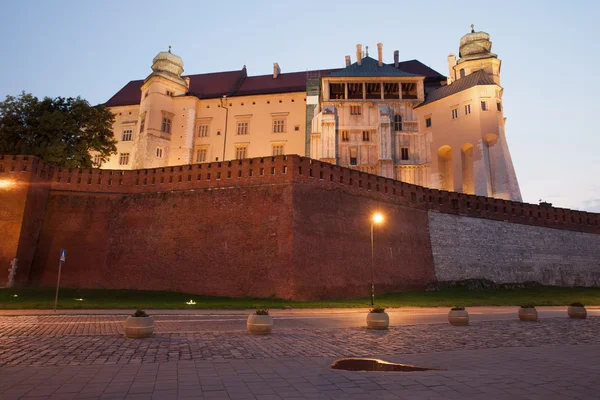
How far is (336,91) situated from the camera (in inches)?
2249

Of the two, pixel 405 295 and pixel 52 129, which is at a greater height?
pixel 52 129

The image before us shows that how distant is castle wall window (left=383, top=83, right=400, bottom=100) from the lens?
56.8 m

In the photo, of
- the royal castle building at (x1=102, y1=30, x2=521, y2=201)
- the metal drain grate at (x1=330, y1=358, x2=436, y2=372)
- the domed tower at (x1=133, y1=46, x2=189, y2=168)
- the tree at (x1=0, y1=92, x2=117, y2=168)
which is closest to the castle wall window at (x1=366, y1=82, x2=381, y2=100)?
the royal castle building at (x1=102, y1=30, x2=521, y2=201)

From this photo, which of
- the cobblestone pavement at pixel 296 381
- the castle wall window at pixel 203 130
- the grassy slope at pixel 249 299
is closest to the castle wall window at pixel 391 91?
the castle wall window at pixel 203 130

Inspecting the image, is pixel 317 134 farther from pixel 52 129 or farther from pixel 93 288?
pixel 93 288

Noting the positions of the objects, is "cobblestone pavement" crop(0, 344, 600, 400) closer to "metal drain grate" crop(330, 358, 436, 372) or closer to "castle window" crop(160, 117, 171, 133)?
"metal drain grate" crop(330, 358, 436, 372)

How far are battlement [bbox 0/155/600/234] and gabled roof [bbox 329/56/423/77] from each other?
23.5m

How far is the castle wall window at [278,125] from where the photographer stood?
59031 millimetres

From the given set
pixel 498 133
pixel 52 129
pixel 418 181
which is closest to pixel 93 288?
pixel 52 129

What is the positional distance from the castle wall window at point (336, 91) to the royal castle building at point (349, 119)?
13 centimetres

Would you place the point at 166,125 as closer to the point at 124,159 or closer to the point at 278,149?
the point at 124,159

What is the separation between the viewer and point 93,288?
30391mm

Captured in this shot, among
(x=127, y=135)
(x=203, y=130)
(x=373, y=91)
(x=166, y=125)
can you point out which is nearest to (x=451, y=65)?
(x=373, y=91)

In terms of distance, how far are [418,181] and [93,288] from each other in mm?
37337
